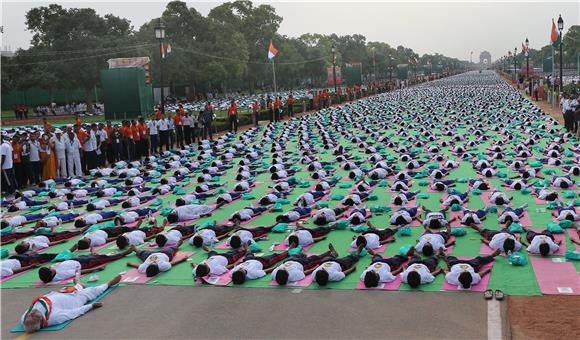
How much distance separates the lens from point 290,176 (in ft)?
59.8

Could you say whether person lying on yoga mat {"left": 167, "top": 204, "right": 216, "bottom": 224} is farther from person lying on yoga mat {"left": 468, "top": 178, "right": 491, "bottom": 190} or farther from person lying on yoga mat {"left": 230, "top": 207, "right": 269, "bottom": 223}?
person lying on yoga mat {"left": 468, "top": 178, "right": 491, "bottom": 190}

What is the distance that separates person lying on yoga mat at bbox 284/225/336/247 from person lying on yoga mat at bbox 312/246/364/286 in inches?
42.6

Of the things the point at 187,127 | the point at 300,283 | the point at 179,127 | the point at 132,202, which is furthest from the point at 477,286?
the point at 187,127

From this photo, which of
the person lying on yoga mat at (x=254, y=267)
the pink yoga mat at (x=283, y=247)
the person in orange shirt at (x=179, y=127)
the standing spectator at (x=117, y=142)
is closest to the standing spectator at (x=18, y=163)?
the standing spectator at (x=117, y=142)

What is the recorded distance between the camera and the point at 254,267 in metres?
9.27

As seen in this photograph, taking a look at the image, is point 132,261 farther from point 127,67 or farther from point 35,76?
point 35,76

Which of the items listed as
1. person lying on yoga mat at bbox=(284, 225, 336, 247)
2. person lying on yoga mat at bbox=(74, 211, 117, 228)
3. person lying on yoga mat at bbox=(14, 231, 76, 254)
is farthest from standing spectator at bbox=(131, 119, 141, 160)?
person lying on yoga mat at bbox=(284, 225, 336, 247)

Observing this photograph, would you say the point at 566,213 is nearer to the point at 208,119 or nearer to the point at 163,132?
the point at 163,132

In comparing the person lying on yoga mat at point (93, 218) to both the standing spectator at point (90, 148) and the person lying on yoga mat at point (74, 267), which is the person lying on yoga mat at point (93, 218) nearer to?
the person lying on yoga mat at point (74, 267)

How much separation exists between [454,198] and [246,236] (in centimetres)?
477

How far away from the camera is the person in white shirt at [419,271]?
27.8 ft

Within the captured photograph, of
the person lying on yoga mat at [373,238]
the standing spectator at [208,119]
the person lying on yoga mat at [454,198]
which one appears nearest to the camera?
the person lying on yoga mat at [373,238]

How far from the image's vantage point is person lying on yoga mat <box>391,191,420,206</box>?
1341 cm

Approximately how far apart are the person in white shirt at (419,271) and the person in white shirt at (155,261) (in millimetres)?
3691
